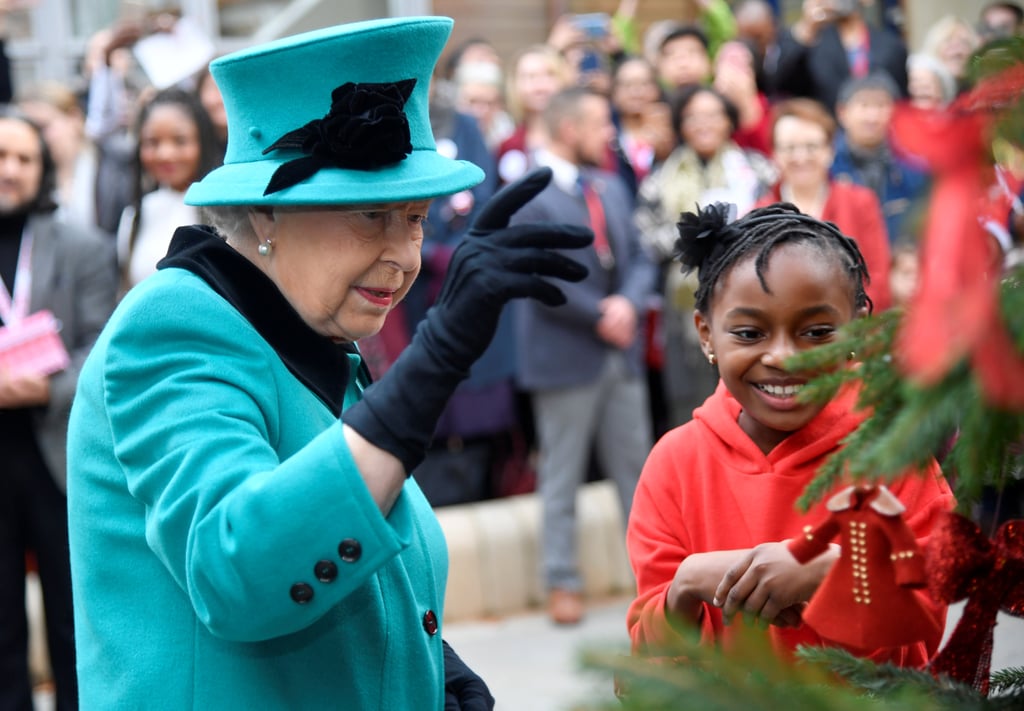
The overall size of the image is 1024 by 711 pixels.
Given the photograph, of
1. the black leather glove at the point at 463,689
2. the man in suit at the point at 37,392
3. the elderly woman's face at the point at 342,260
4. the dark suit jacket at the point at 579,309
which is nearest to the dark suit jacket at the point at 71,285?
the man in suit at the point at 37,392

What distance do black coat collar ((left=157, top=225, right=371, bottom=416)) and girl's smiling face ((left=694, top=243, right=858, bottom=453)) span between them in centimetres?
61

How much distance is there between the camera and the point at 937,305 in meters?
0.79

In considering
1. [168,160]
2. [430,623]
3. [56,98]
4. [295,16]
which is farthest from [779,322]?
[295,16]

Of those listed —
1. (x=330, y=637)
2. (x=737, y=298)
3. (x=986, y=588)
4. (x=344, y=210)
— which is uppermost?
(x=344, y=210)

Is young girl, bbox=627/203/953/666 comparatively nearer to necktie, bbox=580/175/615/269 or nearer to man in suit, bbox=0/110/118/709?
man in suit, bbox=0/110/118/709

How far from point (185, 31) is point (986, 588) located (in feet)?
16.2

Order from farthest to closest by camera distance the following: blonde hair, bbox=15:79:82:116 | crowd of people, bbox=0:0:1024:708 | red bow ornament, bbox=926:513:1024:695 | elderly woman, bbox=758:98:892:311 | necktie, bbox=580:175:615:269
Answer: blonde hair, bbox=15:79:82:116
necktie, bbox=580:175:615:269
elderly woman, bbox=758:98:892:311
crowd of people, bbox=0:0:1024:708
red bow ornament, bbox=926:513:1024:695

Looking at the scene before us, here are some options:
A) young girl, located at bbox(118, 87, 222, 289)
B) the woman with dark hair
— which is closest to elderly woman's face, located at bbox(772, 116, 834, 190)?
the woman with dark hair

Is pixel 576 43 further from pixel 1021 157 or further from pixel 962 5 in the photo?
pixel 1021 157

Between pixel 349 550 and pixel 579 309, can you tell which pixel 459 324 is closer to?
pixel 349 550

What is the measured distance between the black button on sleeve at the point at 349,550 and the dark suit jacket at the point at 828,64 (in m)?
5.99

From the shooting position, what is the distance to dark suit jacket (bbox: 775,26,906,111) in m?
6.92

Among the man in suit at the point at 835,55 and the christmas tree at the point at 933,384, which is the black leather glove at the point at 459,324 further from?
the man in suit at the point at 835,55

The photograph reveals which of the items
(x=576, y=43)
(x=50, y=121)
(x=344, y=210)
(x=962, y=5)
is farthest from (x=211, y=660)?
(x=962, y=5)
